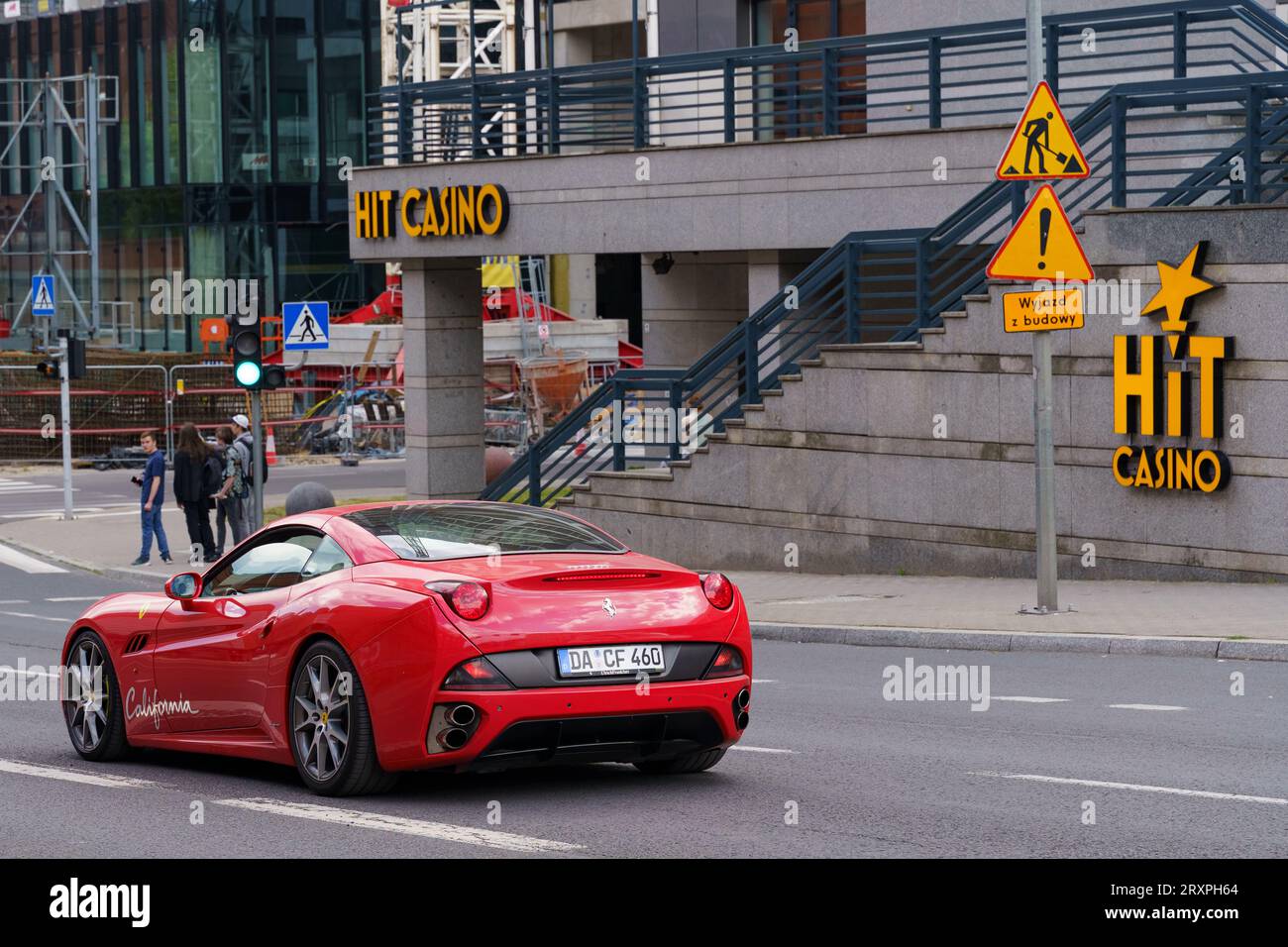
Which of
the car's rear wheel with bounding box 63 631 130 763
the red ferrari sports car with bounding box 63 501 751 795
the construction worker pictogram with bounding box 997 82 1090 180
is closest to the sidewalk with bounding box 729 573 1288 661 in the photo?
the construction worker pictogram with bounding box 997 82 1090 180

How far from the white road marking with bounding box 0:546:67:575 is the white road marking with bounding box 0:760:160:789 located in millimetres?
16457

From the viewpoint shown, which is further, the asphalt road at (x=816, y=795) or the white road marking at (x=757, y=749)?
the white road marking at (x=757, y=749)

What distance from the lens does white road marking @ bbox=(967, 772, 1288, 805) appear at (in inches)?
334

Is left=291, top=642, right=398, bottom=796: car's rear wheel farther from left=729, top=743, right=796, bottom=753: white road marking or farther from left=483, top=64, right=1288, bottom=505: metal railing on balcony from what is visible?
left=483, top=64, right=1288, bottom=505: metal railing on balcony

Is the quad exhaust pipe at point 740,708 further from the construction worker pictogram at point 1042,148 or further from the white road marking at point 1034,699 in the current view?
the construction worker pictogram at point 1042,148

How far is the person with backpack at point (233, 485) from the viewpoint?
1013 inches

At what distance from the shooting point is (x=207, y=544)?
86.4ft

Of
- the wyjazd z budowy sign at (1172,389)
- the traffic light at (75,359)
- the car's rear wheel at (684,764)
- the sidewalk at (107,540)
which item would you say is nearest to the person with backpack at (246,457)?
the sidewalk at (107,540)

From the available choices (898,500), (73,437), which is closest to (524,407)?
(73,437)

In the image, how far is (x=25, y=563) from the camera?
27.4 m

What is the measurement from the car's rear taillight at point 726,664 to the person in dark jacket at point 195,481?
18.0 m

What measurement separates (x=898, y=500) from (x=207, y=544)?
10486mm
